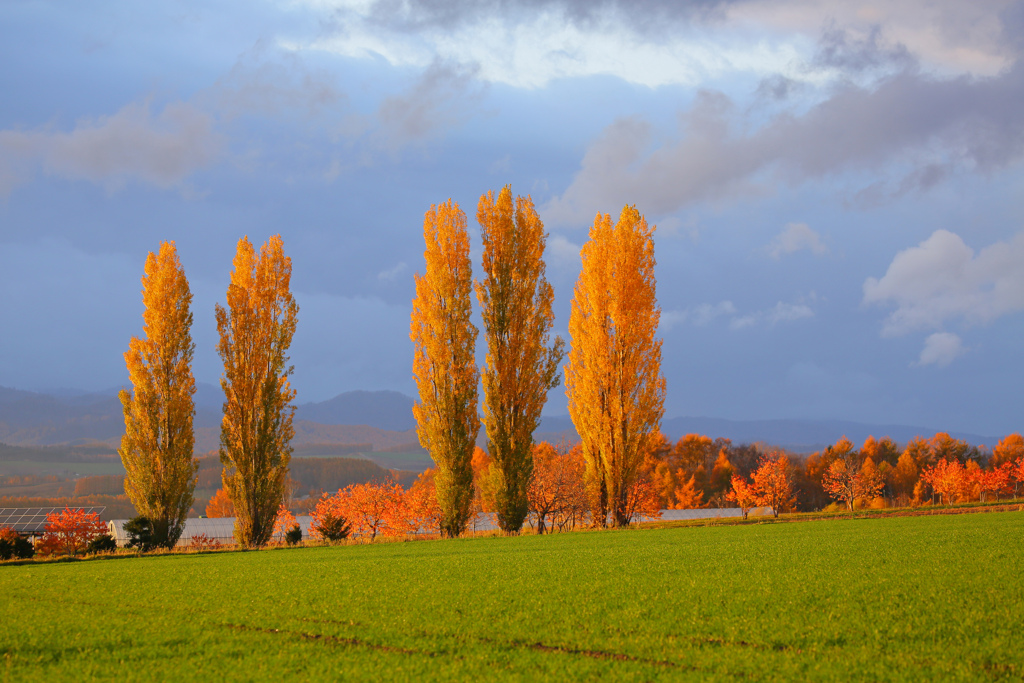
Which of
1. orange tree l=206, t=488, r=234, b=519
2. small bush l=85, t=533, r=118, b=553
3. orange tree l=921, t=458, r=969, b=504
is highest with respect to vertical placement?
small bush l=85, t=533, r=118, b=553

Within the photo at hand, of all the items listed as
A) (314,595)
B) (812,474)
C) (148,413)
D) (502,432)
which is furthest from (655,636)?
(812,474)

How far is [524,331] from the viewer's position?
77.3 feet

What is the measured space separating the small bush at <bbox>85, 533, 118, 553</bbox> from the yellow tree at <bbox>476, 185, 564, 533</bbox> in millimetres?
10885

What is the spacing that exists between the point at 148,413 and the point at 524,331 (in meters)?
12.4

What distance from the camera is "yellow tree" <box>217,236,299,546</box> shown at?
22.6 meters

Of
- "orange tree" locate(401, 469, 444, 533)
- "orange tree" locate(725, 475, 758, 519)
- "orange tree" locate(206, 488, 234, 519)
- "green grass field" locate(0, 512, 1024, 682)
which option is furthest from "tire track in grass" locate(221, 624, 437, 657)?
"orange tree" locate(206, 488, 234, 519)

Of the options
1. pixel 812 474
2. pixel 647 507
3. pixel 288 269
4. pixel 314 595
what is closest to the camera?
pixel 314 595

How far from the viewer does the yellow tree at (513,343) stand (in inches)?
890

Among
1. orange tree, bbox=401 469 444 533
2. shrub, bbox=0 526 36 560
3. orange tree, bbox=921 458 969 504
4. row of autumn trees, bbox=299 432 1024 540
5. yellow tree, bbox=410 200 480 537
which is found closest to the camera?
shrub, bbox=0 526 36 560

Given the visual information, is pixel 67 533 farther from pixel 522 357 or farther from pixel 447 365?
pixel 522 357

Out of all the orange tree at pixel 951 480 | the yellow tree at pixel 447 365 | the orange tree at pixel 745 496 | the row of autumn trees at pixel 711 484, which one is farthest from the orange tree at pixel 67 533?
the orange tree at pixel 951 480

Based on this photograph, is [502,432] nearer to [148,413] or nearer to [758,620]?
[148,413]

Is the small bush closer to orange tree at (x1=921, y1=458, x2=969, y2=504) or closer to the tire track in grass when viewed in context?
the tire track in grass

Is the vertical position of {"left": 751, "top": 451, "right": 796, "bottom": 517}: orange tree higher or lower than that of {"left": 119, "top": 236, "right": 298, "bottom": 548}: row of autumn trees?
lower
